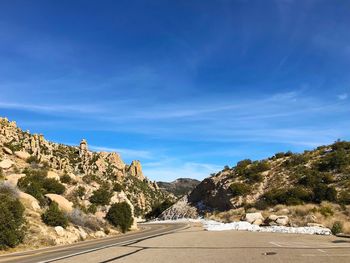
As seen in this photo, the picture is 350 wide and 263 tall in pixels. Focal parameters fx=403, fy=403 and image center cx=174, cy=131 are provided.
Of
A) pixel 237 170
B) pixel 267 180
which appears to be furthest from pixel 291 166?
pixel 237 170

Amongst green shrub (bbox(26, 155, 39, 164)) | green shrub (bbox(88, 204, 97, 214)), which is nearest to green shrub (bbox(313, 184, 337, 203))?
green shrub (bbox(88, 204, 97, 214))

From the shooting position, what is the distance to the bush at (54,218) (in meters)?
29.2

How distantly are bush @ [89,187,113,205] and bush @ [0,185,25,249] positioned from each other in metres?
18.7

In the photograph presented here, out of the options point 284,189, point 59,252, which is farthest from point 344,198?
point 59,252

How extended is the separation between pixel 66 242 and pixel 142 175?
132836 millimetres

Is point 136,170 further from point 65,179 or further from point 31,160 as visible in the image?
point 65,179

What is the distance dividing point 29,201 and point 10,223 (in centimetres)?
865

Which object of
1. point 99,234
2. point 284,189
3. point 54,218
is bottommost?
point 99,234

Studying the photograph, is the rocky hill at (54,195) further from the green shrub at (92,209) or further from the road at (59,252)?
the road at (59,252)

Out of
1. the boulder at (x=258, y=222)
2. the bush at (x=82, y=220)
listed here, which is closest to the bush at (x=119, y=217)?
the bush at (x=82, y=220)

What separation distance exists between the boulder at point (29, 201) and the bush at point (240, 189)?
38.5 m

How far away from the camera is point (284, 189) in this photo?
5806cm

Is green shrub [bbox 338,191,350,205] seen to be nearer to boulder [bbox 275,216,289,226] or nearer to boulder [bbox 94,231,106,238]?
boulder [bbox 275,216,289,226]

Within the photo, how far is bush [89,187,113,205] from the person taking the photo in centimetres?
4459
